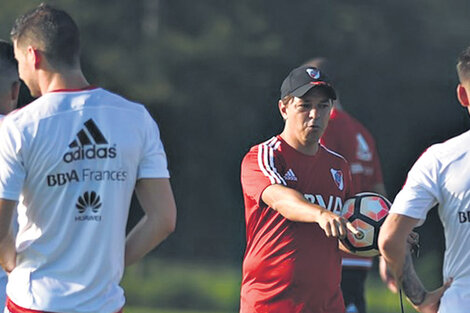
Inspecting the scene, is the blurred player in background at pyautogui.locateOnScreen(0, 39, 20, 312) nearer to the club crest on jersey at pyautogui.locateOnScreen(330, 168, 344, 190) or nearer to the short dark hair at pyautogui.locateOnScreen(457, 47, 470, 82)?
the club crest on jersey at pyautogui.locateOnScreen(330, 168, 344, 190)

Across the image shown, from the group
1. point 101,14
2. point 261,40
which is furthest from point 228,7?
point 101,14

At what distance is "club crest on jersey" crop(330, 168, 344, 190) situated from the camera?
18.4 ft

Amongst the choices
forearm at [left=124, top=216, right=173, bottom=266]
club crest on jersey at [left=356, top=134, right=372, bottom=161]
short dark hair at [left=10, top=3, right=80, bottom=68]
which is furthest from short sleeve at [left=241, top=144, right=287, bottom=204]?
club crest on jersey at [left=356, top=134, right=372, bottom=161]

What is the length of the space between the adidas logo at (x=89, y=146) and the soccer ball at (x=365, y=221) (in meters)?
1.32

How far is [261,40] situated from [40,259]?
1555 centimetres

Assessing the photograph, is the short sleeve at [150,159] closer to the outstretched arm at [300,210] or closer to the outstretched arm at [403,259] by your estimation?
the outstretched arm at [300,210]

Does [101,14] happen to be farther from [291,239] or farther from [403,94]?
[291,239]

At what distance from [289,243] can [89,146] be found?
137cm

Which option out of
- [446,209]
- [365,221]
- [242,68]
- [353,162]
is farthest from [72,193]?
[242,68]

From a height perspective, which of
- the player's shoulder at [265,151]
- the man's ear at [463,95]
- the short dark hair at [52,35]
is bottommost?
the player's shoulder at [265,151]

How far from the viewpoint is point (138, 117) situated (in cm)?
453

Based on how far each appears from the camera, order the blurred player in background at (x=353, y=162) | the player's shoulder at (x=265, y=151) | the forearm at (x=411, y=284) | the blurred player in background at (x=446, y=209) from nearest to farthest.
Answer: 1. the blurred player in background at (x=446, y=209)
2. the forearm at (x=411, y=284)
3. the player's shoulder at (x=265, y=151)
4. the blurred player in background at (x=353, y=162)

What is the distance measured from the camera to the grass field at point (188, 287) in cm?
1542

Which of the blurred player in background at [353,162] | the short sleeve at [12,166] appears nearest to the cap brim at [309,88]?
the short sleeve at [12,166]
